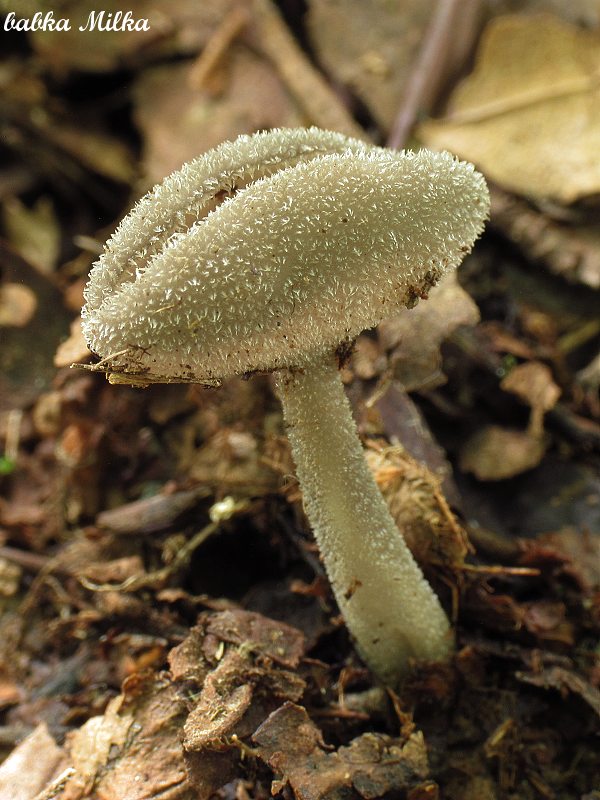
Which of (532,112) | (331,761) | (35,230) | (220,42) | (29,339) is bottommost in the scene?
(331,761)

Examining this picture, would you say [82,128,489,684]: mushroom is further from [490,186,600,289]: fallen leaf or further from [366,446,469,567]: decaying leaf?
[490,186,600,289]: fallen leaf

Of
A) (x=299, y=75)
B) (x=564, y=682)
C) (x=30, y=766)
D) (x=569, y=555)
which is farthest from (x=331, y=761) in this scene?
(x=299, y=75)

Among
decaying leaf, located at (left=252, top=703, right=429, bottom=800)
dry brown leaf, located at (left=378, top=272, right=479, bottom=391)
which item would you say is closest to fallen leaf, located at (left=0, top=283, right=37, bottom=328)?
dry brown leaf, located at (left=378, top=272, right=479, bottom=391)

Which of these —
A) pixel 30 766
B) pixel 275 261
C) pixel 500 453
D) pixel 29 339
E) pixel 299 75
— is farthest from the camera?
pixel 299 75

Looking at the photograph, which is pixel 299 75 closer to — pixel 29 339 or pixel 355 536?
pixel 29 339

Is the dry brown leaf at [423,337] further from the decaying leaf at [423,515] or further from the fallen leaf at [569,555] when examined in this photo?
the fallen leaf at [569,555]

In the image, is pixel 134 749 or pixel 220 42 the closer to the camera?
pixel 134 749

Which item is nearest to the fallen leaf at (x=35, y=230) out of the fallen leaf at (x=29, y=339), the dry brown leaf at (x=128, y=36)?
the fallen leaf at (x=29, y=339)
